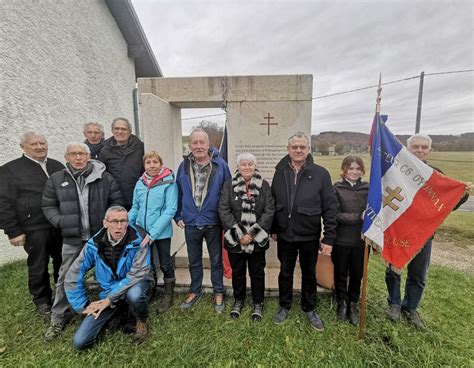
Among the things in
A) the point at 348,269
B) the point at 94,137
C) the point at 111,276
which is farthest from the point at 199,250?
the point at 94,137

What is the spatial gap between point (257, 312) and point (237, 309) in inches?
10.0

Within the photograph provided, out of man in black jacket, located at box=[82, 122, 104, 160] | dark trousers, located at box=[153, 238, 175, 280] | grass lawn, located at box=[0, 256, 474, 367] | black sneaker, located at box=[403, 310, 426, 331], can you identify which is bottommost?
grass lawn, located at box=[0, 256, 474, 367]

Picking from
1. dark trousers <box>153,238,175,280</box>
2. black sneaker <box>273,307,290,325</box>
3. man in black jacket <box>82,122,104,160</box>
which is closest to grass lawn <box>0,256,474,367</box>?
black sneaker <box>273,307,290,325</box>

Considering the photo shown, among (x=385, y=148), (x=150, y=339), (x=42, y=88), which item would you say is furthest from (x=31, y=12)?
(x=385, y=148)

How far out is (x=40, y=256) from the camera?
288 centimetres

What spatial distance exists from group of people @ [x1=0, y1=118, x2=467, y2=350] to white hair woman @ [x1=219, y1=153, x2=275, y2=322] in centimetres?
1

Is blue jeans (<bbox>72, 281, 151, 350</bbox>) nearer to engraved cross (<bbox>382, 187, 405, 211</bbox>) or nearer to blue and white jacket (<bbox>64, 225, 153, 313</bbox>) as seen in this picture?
blue and white jacket (<bbox>64, 225, 153, 313</bbox>)

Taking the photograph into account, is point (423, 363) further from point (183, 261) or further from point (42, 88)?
point (42, 88)

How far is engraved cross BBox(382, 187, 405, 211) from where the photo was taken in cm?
237

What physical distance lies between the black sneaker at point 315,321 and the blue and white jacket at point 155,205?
203cm

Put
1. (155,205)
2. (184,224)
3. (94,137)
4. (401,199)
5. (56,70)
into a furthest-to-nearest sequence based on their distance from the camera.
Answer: (56,70) → (94,137) → (184,224) → (155,205) → (401,199)

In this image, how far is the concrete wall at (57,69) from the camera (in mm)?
4449

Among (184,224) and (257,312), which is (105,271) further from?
(257,312)

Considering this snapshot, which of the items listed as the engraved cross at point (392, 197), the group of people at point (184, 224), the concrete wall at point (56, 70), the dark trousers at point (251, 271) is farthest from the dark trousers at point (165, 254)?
the concrete wall at point (56, 70)
